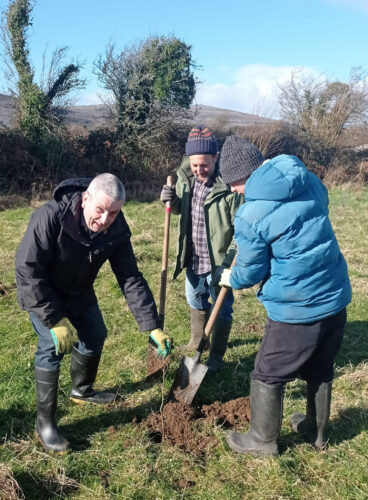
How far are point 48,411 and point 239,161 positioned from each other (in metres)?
2.18

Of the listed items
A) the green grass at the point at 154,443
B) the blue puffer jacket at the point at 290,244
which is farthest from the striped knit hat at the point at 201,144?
the green grass at the point at 154,443

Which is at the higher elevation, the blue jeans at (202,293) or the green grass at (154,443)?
the blue jeans at (202,293)

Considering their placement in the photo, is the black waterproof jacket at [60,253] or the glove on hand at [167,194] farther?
the glove on hand at [167,194]

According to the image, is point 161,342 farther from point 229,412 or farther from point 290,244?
point 290,244

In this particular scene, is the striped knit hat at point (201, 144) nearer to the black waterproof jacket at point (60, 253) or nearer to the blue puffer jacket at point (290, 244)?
the black waterproof jacket at point (60, 253)

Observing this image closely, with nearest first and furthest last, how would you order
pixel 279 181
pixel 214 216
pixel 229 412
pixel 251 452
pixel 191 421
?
pixel 279 181, pixel 251 452, pixel 191 421, pixel 229 412, pixel 214 216

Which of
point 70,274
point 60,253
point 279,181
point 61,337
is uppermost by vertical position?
point 279,181

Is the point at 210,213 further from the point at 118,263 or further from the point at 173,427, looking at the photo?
the point at 173,427

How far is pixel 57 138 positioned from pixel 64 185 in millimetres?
12390

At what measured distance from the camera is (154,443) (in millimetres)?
3160

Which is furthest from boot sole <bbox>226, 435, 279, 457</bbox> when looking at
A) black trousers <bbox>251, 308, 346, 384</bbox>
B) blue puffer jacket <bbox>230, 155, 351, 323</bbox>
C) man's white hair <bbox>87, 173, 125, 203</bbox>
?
man's white hair <bbox>87, 173, 125, 203</bbox>

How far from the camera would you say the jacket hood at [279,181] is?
Result: 2.43 metres

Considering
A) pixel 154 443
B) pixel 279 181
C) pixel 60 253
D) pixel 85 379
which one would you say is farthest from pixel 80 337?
pixel 279 181

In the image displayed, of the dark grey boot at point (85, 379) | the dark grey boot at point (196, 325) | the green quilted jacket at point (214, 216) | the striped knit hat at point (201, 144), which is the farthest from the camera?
the dark grey boot at point (196, 325)
